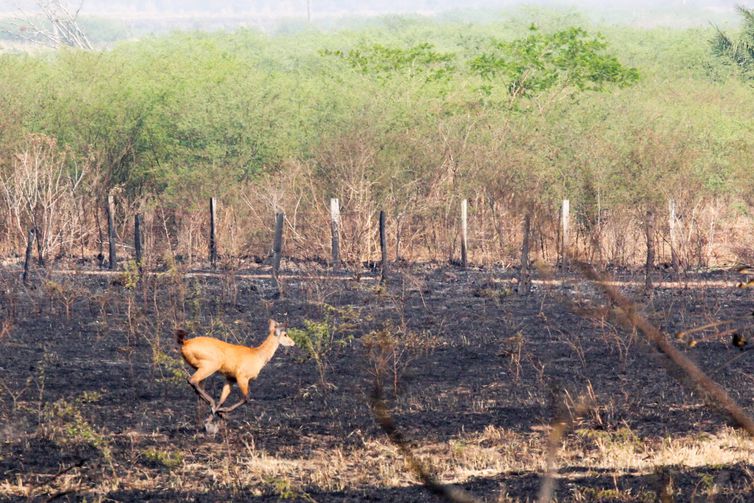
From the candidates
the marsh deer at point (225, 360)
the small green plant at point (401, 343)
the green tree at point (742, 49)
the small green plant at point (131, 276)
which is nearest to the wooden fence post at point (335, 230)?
the small green plant at point (131, 276)

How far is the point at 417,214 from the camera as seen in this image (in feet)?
74.8

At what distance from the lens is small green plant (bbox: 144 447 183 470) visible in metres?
7.05

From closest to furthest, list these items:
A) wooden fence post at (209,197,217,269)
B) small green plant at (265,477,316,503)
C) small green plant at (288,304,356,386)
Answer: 1. small green plant at (265,477,316,503)
2. small green plant at (288,304,356,386)
3. wooden fence post at (209,197,217,269)

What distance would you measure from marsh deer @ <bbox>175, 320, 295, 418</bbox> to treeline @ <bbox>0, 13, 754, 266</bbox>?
11001mm

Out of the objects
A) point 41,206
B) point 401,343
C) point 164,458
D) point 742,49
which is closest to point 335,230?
point 41,206

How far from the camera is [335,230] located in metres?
20.0

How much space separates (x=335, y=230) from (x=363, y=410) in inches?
444

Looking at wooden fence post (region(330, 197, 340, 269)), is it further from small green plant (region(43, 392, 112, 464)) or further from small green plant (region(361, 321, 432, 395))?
small green plant (region(43, 392, 112, 464))

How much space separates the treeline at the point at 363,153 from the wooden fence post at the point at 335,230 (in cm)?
32

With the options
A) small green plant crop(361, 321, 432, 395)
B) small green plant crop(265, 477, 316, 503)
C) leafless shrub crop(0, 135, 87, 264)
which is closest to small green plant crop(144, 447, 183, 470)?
small green plant crop(265, 477, 316, 503)

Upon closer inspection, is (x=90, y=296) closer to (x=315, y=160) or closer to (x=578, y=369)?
(x=578, y=369)

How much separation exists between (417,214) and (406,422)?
14.5 m

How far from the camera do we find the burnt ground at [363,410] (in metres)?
6.73

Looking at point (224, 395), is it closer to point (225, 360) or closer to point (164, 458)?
point (225, 360)
